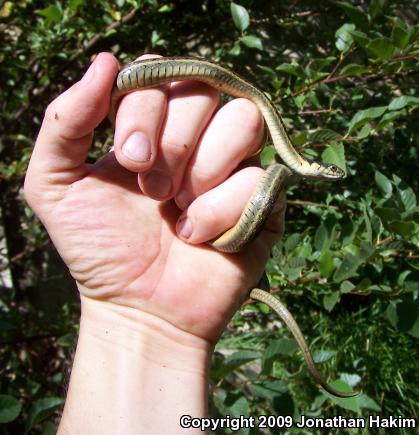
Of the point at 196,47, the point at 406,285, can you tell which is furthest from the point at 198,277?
the point at 196,47

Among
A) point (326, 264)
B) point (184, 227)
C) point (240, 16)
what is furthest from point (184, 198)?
point (240, 16)

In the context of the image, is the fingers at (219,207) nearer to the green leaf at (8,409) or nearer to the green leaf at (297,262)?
the green leaf at (297,262)

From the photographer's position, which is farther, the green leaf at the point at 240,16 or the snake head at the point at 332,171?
the green leaf at the point at 240,16

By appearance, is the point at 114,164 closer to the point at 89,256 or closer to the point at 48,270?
the point at 89,256

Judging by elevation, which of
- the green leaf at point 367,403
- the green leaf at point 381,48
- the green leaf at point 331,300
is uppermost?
the green leaf at point 381,48

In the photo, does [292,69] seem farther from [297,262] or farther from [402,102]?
[297,262]

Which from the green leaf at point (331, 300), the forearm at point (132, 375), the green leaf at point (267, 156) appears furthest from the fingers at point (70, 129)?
the green leaf at point (331, 300)

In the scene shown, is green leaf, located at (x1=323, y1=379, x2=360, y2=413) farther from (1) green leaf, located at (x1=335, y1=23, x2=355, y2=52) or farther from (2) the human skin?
(1) green leaf, located at (x1=335, y1=23, x2=355, y2=52)

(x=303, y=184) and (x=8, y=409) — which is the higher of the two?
(x=8, y=409)
